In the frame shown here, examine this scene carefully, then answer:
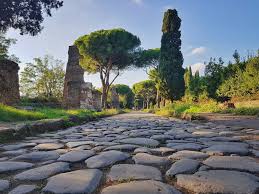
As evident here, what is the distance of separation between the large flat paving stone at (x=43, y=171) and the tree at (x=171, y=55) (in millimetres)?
20705

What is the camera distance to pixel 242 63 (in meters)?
14.6

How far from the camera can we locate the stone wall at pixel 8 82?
11359mm

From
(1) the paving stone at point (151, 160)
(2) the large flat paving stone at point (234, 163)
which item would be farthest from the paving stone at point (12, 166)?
(2) the large flat paving stone at point (234, 163)

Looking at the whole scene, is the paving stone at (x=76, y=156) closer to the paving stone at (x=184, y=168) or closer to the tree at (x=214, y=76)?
the paving stone at (x=184, y=168)

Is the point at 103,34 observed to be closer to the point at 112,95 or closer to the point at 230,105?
the point at 230,105

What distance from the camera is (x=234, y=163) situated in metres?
2.06

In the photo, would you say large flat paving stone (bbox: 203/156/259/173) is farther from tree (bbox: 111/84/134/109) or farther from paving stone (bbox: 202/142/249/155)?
tree (bbox: 111/84/134/109)

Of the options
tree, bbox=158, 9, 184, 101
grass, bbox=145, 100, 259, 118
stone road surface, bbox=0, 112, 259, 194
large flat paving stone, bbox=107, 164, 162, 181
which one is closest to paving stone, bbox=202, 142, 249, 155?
stone road surface, bbox=0, 112, 259, 194

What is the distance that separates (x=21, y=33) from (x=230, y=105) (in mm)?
9096

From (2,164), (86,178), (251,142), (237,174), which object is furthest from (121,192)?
(251,142)

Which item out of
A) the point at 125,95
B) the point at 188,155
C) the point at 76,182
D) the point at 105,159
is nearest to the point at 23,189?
the point at 76,182

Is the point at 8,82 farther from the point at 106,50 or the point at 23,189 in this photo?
the point at 106,50

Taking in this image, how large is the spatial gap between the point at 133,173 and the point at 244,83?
40.7 ft

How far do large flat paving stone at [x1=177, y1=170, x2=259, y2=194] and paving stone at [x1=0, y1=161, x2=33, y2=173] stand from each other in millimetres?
1151
